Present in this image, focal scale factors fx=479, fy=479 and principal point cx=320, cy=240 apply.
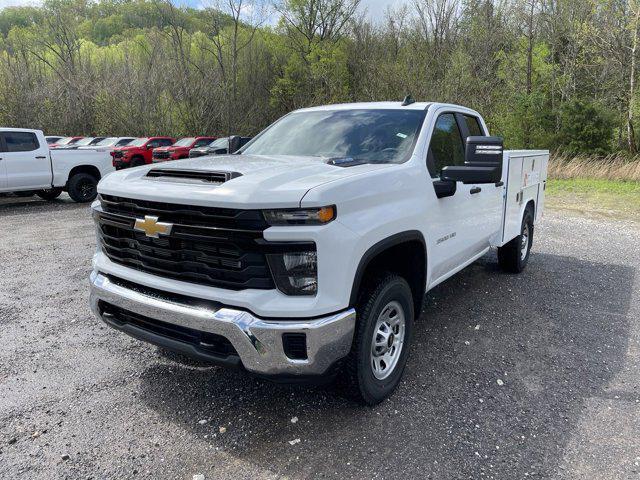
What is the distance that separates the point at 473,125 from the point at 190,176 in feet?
10.6

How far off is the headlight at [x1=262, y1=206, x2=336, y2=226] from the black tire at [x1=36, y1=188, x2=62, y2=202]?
12475mm

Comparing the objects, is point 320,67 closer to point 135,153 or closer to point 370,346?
point 135,153

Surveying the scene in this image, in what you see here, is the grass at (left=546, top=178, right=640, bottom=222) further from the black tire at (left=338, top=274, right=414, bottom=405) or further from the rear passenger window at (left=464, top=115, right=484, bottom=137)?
the black tire at (left=338, top=274, right=414, bottom=405)

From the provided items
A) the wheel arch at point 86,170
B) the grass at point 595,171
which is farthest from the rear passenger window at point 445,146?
the grass at point 595,171

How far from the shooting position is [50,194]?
1323 cm

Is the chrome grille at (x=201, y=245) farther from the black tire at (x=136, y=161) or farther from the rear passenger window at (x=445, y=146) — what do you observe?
the black tire at (x=136, y=161)

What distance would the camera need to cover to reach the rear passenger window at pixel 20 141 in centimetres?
1143

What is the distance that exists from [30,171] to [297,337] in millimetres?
11755

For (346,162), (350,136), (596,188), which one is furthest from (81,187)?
(596,188)

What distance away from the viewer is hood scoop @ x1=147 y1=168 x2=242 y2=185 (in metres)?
2.76

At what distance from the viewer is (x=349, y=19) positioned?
38750mm

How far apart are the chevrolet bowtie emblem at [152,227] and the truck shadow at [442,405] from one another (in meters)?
1.18

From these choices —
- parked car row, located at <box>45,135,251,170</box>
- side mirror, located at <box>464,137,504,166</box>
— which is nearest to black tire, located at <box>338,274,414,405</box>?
side mirror, located at <box>464,137,504,166</box>

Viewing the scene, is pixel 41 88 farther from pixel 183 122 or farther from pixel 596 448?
pixel 596 448
